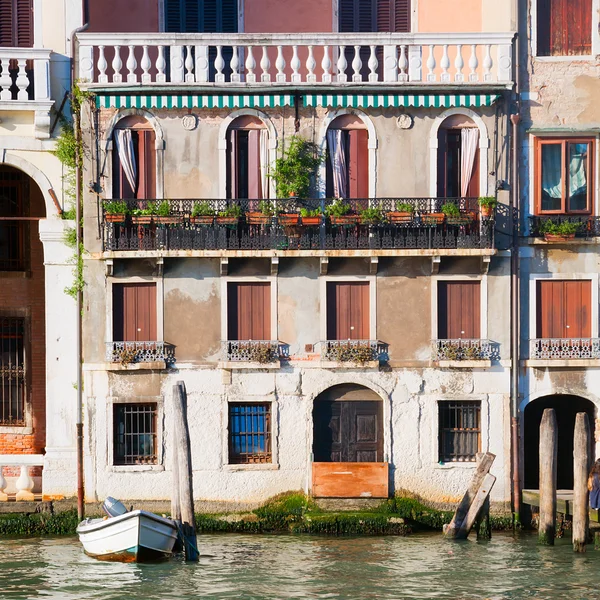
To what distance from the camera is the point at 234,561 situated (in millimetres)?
26219

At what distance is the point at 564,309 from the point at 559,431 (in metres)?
2.78

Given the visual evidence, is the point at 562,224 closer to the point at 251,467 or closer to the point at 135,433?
the point at 251,467

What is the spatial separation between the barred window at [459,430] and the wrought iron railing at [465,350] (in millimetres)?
926

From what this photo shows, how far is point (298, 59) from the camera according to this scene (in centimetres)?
2938

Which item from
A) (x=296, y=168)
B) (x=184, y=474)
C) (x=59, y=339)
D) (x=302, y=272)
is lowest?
(x=184, y=474)

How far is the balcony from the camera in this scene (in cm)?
2900

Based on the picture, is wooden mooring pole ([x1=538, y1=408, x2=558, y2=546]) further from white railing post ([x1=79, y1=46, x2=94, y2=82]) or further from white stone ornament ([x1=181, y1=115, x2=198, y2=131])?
white railing post ([x1=79, y1=46, x2=94, y2=82])

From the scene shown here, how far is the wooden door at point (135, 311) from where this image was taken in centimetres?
2945

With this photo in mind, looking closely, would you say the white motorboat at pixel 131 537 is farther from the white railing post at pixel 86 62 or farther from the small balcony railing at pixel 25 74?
the white railing post at pixel 86 62

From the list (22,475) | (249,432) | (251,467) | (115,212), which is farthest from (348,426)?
(22,475)

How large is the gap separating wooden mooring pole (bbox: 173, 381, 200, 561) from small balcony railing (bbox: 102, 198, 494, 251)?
→ 379cm

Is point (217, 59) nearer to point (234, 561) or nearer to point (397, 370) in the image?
point (397, 370)

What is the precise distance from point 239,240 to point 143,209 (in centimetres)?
193

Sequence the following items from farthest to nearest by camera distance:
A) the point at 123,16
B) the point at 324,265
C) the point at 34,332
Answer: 1. the point at 34,332
2. the point at 123,16
3. the point at 324,265
